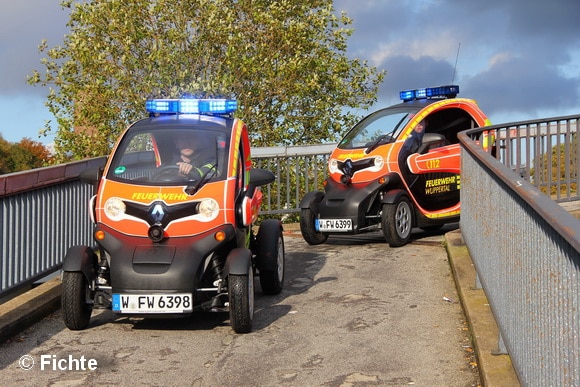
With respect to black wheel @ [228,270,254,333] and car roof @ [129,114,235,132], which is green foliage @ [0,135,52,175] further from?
black wheel @ [228,270,254,333]

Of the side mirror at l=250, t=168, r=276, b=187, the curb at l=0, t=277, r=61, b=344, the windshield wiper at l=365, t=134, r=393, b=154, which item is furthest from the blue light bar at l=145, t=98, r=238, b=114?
the windshield wiper at l=365, t=134, r=393, b=154

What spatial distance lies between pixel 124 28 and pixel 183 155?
58.9ft

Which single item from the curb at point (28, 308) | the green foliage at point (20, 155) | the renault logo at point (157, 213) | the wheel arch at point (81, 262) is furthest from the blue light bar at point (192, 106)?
the green foliage at point (20, 155)

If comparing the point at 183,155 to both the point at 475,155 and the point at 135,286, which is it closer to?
the point at 135,286

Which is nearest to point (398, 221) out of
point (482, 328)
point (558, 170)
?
point (558, 170)

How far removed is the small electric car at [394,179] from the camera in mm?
13133

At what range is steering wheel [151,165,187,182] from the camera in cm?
907

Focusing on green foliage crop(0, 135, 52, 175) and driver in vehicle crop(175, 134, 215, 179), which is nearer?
driver in vehicle crop(175, 134, 215, 179)

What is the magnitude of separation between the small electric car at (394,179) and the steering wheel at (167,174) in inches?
169

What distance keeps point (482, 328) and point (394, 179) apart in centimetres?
594

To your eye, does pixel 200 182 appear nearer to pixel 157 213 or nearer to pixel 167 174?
pixel 167 174

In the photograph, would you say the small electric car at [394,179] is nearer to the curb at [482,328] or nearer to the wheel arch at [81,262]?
the curb at [482,328]

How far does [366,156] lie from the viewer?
1334 cm

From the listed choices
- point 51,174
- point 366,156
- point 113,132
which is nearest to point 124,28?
point 113,132
